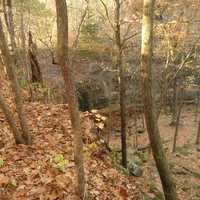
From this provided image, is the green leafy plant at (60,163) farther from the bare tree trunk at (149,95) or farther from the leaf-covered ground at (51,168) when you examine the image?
the bare tree trunk at (149,95)

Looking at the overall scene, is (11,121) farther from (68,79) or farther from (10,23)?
(10,23)

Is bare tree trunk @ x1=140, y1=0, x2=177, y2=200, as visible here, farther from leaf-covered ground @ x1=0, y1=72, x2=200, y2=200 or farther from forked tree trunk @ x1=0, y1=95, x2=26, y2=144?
forked tree trunk @ x1=0, y1=95, x2=26, y2=144

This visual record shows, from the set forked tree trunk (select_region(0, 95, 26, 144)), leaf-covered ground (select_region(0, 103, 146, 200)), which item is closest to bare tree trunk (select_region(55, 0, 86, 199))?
leaf-covered ground (select_region(0, 103, 146, 200))

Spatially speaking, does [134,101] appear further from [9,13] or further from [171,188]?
[171,188]

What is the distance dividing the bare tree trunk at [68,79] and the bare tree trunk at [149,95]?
7.15 ft

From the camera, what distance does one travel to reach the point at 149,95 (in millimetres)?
7574

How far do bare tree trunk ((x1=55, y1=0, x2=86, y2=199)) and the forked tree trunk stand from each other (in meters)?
2.05

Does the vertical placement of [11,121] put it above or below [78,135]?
below

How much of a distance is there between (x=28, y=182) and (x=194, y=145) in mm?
15701

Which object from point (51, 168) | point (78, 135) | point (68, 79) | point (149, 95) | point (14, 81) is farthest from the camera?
point (149, 95)

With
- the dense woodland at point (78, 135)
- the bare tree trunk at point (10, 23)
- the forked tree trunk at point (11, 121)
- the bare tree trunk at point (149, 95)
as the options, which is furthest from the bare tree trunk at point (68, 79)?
the bare tree trunk at point (10, 23)

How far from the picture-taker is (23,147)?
7512 mm

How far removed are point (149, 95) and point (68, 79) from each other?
289 centimetres

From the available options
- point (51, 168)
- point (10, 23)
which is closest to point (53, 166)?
point (51, 168)
